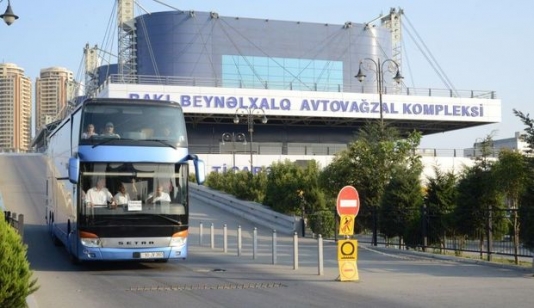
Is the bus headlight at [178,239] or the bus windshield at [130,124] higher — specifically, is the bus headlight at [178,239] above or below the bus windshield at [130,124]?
below

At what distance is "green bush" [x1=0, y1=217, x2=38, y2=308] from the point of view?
819 cm

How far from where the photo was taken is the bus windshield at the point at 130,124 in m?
16.7

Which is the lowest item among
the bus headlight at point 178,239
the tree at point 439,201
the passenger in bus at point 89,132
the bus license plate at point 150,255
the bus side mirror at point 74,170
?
the bus license plate at point 150,255

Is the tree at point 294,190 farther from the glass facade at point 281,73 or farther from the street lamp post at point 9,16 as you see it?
the glass facade at point 281,73

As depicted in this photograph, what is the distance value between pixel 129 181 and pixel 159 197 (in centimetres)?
79

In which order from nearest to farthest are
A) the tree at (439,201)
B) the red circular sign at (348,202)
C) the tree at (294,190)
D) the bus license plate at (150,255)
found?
1. the red circular sign at (348,202)
2. the bus license plate at (150,255)
3. the tree at (439,201)
4. the tree at (294,190)

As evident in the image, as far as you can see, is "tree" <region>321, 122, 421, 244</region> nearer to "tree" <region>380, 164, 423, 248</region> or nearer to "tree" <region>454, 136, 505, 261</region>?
"tree" <region>380, 164, 423, 248</region>

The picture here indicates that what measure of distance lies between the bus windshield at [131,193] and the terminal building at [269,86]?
4802 cm

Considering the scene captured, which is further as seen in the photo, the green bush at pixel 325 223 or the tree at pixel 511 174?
the green bush at pixel 325 223

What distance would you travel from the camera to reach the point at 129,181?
16.6 m

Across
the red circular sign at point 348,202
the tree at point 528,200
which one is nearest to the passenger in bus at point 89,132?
the red circular sign at point 348,202

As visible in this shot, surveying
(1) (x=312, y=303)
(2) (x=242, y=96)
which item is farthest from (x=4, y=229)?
(2) (x=242, y=96)

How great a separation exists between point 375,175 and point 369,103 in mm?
42899

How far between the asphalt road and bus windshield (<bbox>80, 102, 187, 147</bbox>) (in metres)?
3.17
